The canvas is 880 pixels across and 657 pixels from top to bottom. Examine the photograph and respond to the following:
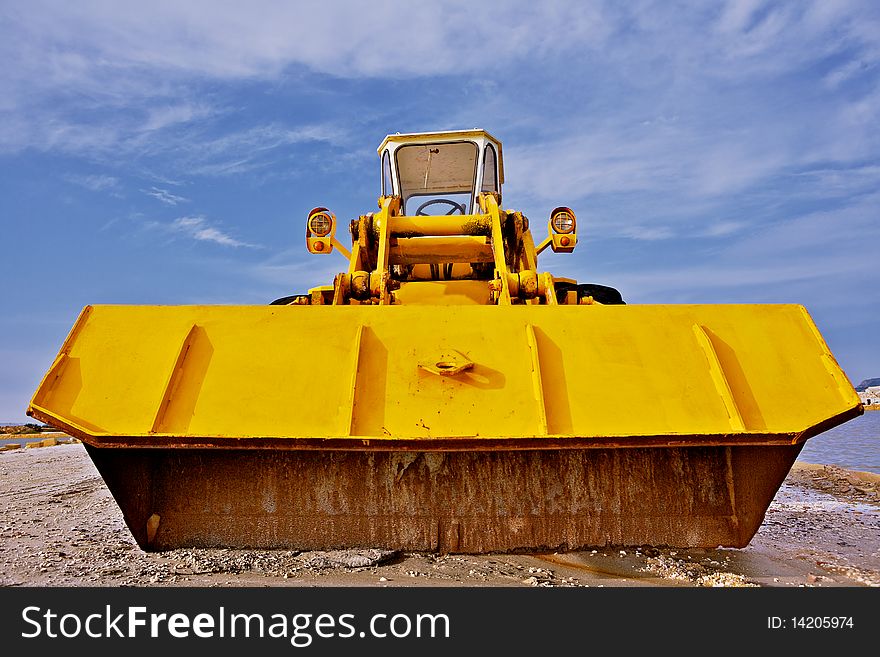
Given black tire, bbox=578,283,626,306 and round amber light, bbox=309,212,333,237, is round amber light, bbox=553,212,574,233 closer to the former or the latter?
black tire, bbox=578,283,626,306

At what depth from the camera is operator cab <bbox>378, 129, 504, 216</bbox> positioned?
653 cm

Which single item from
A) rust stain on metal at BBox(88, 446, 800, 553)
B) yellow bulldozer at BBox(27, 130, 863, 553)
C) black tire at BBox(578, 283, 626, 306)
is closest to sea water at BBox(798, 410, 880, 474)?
black tire at BBox(578, 283, 626, 306)

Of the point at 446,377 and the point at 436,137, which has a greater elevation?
the point at 436,137

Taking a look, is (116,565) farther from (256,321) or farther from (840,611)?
(840,611)

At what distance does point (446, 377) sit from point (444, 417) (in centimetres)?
21

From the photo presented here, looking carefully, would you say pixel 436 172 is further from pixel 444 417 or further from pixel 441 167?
pixel 444 417

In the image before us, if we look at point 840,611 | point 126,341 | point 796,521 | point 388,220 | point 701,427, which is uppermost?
point 388,220

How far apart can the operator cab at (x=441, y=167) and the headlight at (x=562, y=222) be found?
1.06 m

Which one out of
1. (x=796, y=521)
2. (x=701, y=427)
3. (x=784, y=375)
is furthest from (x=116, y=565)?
(x=796, y=521)

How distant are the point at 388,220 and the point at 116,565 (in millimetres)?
3551

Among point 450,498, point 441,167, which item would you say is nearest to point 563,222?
point 441,167

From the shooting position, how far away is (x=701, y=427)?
264cm

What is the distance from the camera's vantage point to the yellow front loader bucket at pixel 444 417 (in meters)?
2.64

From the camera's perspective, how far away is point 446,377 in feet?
9.10
